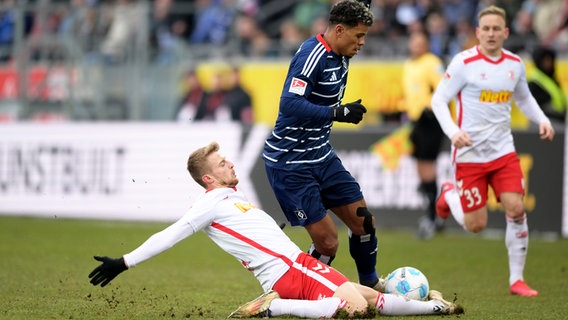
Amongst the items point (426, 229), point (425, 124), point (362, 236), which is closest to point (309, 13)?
point (425, 124)

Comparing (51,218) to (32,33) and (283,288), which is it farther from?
(283,288)

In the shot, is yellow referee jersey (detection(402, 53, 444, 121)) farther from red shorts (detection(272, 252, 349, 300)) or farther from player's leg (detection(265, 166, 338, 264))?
red shorts (detection(272, 252, 349, 300))

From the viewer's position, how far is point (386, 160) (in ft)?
54.4

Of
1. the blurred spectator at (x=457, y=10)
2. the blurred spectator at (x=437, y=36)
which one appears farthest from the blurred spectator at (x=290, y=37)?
the blurred spectator at (x=457, y=10)

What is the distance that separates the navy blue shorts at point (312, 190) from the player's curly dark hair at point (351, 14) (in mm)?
1122

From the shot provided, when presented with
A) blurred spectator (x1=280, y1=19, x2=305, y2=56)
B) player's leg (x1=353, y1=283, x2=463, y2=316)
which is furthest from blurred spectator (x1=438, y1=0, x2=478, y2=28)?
player's leg (x1=353, y1=283, x2=463, y2=316)

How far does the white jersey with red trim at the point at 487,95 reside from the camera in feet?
33.1

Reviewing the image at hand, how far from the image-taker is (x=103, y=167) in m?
18.0

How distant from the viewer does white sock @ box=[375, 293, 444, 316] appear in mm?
7812

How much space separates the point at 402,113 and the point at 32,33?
25.2 ft

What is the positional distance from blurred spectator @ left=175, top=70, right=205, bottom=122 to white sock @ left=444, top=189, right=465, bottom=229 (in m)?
9.93

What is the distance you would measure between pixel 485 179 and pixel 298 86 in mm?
2818

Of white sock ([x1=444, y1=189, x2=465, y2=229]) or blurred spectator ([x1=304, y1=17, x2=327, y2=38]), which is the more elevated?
blurred spectator ([x1=304, y1=17, x2=327, y2=38])

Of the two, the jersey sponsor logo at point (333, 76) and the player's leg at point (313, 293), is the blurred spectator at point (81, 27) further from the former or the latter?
the player's leg at point (313, 293)
